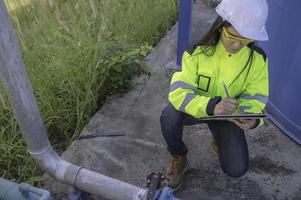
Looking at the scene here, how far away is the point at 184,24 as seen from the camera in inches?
119

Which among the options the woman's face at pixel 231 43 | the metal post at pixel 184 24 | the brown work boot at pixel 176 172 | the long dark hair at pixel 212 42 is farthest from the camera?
the metal post at pixel 184 24

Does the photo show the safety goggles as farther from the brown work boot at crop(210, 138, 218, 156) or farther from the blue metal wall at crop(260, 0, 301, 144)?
the brown work boot at crop(210, 138, 218, 156)

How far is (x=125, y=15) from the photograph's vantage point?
3.59 m

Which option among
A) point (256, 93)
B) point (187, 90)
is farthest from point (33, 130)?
point (256, 93)

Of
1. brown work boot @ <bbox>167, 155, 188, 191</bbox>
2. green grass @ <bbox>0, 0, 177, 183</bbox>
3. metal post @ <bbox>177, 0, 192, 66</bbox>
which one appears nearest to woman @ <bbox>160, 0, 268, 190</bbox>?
brown work boot @ <bbox>167, 155, 188, 191</bbox>

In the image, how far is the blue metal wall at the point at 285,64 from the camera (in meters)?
2.33

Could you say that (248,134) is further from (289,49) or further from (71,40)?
(71,40)

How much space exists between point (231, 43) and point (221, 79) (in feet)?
0.75

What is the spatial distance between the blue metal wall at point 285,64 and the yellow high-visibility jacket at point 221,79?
0.46m

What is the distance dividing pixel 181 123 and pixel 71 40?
3.81ft

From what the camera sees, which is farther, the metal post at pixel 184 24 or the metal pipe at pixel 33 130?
the metal post at pixel 184 24

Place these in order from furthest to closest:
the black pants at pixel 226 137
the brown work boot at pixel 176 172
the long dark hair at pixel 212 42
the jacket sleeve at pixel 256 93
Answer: the brown work boot at pixel 176 172
the black pants at pixel 226 137
the jacket sleeve at pixel 256 93
the long dark hair at pixel 212 42

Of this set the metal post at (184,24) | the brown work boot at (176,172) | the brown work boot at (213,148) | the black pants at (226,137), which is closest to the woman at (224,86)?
the black pants at (226,137)

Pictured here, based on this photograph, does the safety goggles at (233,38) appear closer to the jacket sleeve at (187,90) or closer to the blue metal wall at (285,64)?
the jacket sleeve at (187,90)
